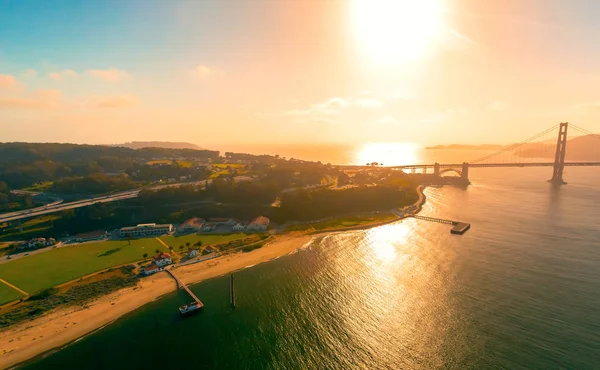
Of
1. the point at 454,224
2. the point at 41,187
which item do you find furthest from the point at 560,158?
the point at 41,187

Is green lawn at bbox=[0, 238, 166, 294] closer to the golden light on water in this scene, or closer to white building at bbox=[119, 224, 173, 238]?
white building at bbox=[119, 224, 173, 238]

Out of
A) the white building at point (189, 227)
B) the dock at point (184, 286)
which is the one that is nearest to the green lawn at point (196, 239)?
the white building at point (189, 227)

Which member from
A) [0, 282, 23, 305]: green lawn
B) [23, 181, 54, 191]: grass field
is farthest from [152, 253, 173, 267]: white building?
[23, 181, 54, 191]: grass field

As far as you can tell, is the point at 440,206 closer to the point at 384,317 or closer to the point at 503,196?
the point at 503,196

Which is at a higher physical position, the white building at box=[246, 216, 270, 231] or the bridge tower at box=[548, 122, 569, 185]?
the bridge tower at box=[548, 122, 569, 185]

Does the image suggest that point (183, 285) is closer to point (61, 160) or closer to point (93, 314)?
point (93, 314)
